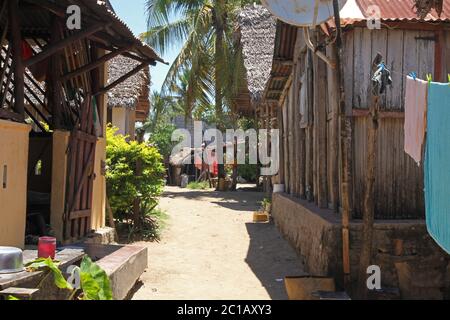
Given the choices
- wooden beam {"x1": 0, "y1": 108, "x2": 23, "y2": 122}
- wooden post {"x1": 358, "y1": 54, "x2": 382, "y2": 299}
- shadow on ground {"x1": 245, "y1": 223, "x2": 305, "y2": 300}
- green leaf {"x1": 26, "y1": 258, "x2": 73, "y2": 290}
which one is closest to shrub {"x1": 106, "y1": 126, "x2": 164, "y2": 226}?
shadow on ground {"x1": 245, "y1": 223, "x2": 305, "y2": 300}

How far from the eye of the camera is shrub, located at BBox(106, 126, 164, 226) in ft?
37.4

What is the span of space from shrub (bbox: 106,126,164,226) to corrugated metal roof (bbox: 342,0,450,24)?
583 cm

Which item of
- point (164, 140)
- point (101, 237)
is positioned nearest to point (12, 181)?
point (101, 237)

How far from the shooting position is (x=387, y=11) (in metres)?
7.38

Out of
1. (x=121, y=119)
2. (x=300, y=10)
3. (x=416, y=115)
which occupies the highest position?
(x=300, y=10)

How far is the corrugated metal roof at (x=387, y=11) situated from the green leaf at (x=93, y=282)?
4.48 m

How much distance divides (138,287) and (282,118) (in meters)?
7.95

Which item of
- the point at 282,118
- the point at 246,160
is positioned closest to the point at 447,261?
the point at 282,118

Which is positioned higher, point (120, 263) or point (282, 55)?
point (282, 55)

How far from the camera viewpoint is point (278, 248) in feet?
33.9

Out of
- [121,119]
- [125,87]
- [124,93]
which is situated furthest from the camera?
[121,119]

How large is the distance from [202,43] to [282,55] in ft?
31.7

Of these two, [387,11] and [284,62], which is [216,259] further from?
[387,11]

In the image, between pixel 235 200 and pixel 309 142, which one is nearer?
pixel 309 142
